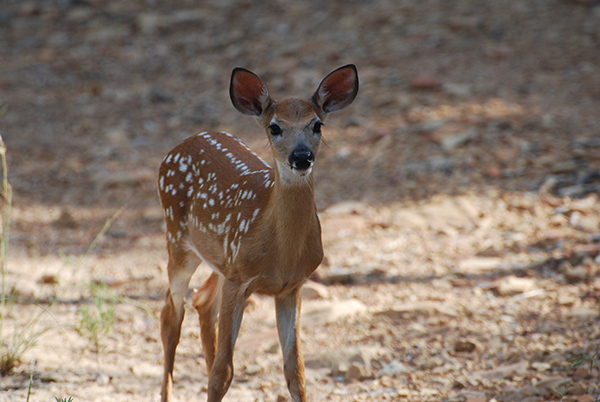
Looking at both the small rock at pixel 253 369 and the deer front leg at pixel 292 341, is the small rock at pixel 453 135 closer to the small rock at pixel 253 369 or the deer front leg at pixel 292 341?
the small rock at pixel 253 369

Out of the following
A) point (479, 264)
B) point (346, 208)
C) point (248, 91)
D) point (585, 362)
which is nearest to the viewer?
point (248, 91)

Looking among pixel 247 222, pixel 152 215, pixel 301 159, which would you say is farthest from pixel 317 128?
pixel 152 215

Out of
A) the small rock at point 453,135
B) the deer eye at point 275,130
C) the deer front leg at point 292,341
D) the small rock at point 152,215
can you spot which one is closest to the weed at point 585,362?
the deer front leg at point 292,341

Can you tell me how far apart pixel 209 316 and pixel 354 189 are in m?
3.46

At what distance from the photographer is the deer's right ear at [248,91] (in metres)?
4.17

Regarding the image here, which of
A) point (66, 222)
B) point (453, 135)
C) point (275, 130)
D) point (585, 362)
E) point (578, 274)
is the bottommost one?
point (66, 222)

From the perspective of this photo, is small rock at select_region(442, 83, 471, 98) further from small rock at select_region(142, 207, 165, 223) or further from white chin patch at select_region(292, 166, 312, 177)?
white chin patch at select_region(292, 166, 312, 177)

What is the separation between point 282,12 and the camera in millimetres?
12367

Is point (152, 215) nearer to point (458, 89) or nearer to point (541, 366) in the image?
point (458, 89)

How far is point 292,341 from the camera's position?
426 centimetres

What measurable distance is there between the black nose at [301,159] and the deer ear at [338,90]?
643 mm

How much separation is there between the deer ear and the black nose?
64 cm

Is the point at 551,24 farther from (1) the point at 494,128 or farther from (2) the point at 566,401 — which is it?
(2) the point at 566,401

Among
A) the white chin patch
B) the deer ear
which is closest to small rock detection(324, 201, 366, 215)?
the deer ear
